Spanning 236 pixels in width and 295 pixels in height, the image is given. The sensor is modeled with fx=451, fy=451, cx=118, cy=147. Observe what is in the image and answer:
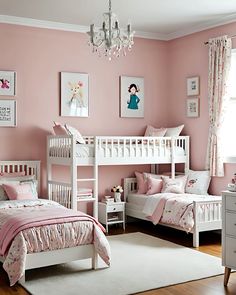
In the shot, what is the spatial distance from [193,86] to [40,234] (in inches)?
138

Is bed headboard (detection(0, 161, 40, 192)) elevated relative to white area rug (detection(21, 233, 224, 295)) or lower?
elevated

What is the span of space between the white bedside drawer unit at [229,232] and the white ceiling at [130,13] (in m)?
2.53

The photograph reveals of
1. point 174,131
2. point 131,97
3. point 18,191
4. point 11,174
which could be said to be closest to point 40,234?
point 18,191

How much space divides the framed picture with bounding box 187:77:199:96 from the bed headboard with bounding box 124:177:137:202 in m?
1.54

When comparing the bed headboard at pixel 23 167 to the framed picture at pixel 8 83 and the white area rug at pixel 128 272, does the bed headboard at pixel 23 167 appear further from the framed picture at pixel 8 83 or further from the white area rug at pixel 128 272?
the white area rug at pixel 128 272

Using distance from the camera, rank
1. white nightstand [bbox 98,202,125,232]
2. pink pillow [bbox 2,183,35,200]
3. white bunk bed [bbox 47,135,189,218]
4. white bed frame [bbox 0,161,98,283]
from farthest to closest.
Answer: white nightstand [bbox 98,202,125,232], white bunk bed [bbox 47,135,189,218], pink pillow [bbox 2,183,35,200], white bed frame [bbox 0,161,98,283]

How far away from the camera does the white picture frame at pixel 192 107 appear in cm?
647

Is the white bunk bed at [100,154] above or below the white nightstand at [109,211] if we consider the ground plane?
above

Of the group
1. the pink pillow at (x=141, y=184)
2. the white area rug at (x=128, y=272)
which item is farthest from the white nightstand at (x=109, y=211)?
the white area rug at (x=128, y=272)

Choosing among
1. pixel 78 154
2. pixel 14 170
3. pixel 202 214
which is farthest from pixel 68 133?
pixel 202 214

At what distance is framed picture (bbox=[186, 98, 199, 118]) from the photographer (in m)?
6.47

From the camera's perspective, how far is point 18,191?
17.2 feet

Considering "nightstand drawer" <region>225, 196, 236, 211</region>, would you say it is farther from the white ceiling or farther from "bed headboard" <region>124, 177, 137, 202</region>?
"bed headboard" <region>124, 177, 137, 202</region>

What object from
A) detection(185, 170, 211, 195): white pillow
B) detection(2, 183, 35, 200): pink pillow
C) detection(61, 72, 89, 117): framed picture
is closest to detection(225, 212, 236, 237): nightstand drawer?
detection(185, 170, 211, 195): white pillow
